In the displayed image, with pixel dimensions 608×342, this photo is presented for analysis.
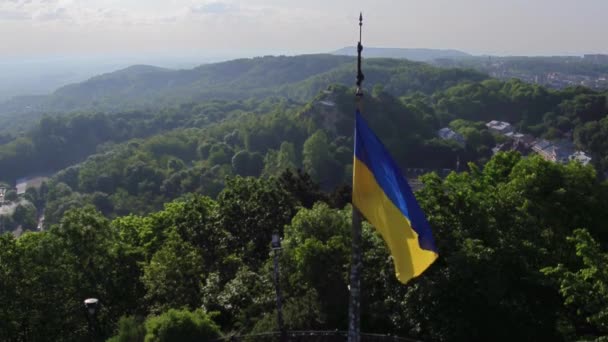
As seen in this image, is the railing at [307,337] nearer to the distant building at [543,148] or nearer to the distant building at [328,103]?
the distant building at [543,148]

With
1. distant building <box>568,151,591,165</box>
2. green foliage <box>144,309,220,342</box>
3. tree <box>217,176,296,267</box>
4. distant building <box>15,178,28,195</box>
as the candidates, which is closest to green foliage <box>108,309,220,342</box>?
green foliage <box>144,309,220,342</box>

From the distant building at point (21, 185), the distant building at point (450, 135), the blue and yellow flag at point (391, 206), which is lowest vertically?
the distant building at point (21, 185)

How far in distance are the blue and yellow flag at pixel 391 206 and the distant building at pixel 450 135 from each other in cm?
9457

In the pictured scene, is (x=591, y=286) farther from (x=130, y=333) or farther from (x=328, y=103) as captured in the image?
(x=328, y=103)

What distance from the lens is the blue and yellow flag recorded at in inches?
376

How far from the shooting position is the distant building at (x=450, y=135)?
10206 cm

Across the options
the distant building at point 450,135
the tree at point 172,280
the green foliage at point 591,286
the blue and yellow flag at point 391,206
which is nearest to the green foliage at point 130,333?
the tree at point 172,280

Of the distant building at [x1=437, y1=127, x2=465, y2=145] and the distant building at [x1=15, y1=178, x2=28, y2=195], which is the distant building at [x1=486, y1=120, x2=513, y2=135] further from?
the distant building at [x1=15, y1=178, x2=28, y2=195]

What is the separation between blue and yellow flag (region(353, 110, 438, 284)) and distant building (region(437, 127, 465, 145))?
310 feet

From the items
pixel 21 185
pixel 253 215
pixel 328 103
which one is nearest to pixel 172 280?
pixel 253 215

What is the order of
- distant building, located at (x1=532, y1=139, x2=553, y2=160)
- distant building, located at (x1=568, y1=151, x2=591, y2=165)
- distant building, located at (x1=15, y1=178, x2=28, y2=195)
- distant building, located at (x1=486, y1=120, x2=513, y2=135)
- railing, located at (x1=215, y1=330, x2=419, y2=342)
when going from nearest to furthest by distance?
1. railing, located at (x1=215, y1=330, x2=419, y2=342)
2. distant building, located at (x1=568, y1=151, x2=591, y2=165)
3. distant building, located at (x1=532, y1=139, x2=553, y2=160)
4. distant building, located at (x1=486, y1=120, x2=513, y2=135)
5. distant building, located at (x1=15, y1=178, x2=28, y2=195)

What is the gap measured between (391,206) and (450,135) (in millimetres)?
101190

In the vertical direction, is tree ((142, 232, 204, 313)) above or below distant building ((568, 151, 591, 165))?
above

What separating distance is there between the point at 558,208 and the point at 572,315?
459 cm
